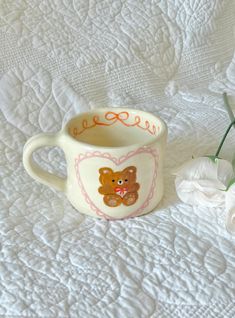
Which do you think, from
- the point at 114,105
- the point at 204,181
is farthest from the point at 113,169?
the point at 114,105

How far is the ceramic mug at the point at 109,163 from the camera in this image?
2.24ft

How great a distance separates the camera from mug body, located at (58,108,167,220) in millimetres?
681

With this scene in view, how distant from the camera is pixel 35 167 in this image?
2.41 feet

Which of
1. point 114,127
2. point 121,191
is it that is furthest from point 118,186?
point 114,127

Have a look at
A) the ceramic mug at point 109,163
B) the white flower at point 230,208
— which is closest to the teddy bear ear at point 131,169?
the ceramic mug at point 109,163

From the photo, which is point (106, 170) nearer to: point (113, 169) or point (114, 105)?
point (113, 169)

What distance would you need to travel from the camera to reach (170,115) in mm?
998

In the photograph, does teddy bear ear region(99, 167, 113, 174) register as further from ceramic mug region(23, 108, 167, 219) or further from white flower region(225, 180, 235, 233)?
white flower region(225, 180, 235, 233)

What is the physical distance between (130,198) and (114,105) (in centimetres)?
34

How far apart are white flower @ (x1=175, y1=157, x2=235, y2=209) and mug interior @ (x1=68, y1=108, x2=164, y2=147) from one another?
7cm

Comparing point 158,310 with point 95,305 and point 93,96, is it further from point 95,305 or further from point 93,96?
point 93,96

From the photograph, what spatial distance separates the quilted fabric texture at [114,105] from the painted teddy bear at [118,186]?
0.03 metres

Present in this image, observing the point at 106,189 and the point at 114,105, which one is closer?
the point at 106,189

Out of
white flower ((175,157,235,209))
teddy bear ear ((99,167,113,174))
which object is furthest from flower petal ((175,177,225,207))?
teddy bear ear ((99,167,113,174))
